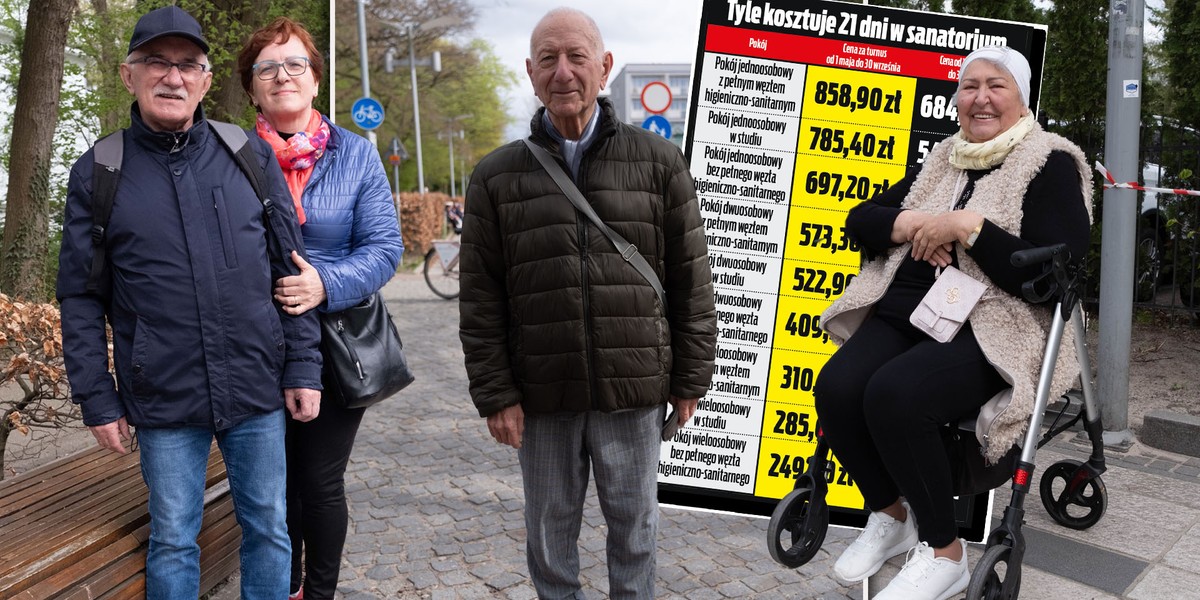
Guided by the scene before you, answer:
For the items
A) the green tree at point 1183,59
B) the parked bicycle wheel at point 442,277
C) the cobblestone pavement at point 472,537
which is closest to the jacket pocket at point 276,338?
the cobblestone pavement at point 472,537

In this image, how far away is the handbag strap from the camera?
2490 mm

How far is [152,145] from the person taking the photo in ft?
8.14

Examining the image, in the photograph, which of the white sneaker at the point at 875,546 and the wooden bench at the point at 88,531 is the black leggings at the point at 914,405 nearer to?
the white sneaker at the point at 875,546

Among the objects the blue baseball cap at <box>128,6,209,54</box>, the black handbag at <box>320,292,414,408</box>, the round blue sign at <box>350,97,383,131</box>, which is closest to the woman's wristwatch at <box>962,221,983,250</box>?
the black handbag at <box>320,292,414,408</box>

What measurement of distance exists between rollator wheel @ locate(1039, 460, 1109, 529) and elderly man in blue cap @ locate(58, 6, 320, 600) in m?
3.16

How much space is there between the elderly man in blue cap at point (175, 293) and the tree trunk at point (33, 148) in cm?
548

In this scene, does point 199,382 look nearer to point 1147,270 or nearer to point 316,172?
point 316,172

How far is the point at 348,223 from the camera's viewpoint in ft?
9.53

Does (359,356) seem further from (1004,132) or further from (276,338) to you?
(1004,132)

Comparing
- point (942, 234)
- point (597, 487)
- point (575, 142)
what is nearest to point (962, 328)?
point (942, 234)

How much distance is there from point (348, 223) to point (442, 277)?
1109 cm

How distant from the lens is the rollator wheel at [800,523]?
3.22 metres

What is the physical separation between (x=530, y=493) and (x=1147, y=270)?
7.45 meters

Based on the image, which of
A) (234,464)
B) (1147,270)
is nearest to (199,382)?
(234,464)
